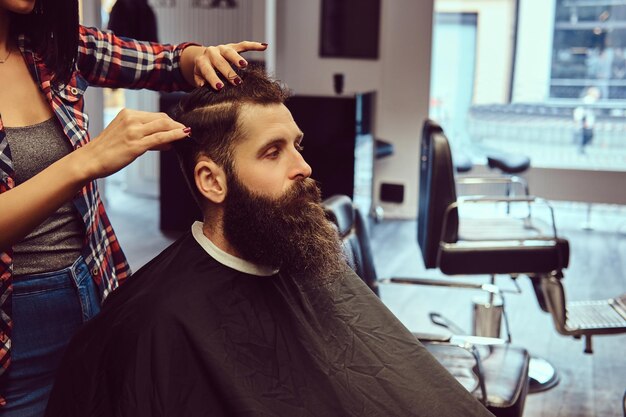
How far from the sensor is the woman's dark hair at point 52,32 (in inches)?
45.2

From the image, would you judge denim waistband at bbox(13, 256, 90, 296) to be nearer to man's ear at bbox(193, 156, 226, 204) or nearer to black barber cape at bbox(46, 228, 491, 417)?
black barber cape at bbox(46, 228, 491, 417)

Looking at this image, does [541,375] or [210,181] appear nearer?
[210,181]

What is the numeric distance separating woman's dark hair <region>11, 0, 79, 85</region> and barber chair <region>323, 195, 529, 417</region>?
82 centimetres

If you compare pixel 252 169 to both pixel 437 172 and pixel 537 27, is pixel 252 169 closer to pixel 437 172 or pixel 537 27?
pixel 437 172

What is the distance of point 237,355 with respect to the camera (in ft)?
3.80

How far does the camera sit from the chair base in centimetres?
283

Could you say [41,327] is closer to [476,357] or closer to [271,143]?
[271,143]

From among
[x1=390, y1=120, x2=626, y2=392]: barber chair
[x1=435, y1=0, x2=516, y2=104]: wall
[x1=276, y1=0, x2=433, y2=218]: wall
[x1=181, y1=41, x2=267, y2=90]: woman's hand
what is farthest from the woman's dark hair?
[x1=435, y1=0, x2=516, y2=104]: wall

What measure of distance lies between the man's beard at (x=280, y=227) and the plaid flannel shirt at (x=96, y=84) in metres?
0.21

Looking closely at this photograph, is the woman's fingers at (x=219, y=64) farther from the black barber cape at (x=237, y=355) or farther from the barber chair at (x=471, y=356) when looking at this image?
the barber chair at (x=471, y=356)

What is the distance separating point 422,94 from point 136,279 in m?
4.50

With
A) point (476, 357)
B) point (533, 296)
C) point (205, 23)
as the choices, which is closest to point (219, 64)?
point (476, 357)

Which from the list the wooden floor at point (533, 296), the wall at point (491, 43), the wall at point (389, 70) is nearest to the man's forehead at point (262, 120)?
the wooden floor at point (533, 296)

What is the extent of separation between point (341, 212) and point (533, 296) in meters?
2.39
